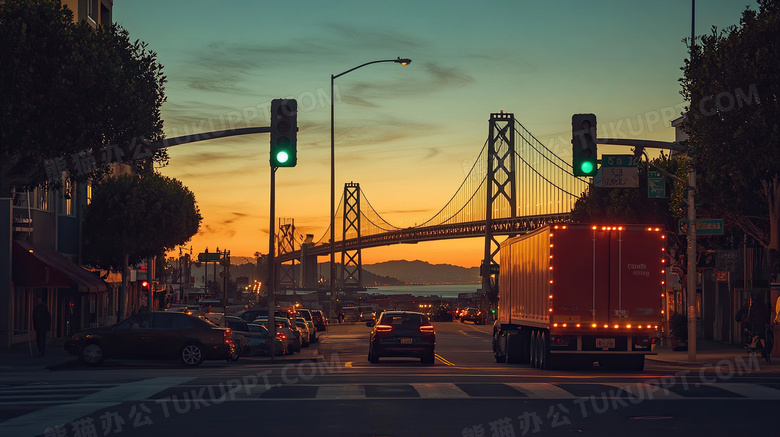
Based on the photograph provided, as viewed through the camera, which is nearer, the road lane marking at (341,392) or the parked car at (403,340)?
the road lane marking at (341,392)

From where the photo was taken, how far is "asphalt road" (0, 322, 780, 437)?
41.6 ft

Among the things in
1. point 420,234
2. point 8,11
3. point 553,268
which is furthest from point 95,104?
point 420,234

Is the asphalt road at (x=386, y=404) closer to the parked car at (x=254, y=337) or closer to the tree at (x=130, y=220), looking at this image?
the parked car at (x=254, y=337)

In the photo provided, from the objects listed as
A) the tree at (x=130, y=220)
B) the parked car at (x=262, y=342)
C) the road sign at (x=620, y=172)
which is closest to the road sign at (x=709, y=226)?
the road sign at (x=620, y=172)

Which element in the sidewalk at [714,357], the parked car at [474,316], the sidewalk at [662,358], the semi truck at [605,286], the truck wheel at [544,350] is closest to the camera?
the semi truck at [605,286]

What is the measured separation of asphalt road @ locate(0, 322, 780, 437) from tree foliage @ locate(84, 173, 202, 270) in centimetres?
2942

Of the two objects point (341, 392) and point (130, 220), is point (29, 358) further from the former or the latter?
point (130, 220)

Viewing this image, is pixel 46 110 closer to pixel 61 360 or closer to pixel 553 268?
pixel 61 360

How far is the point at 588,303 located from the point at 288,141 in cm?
784

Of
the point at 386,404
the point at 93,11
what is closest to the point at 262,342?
the point at 386,404

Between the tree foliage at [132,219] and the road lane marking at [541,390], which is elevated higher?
the tree foliage at [132,219]

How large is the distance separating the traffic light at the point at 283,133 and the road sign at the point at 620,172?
922cm

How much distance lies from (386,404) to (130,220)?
38016mm

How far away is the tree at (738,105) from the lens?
2627cm
